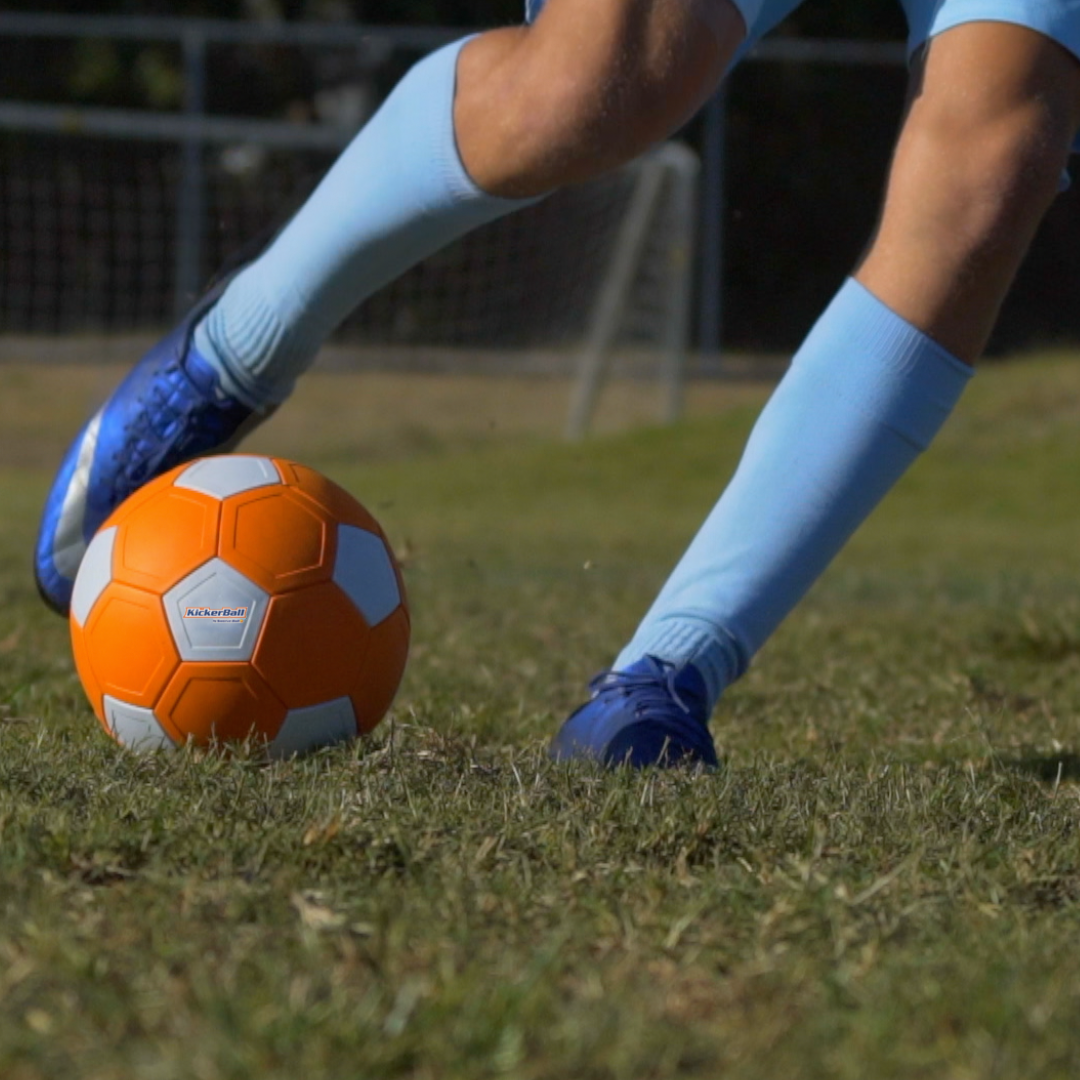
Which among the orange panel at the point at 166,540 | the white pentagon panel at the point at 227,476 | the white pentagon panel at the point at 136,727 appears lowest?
the white pentagon panel at the point at 136,727

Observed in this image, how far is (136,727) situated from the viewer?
2273 millimetres

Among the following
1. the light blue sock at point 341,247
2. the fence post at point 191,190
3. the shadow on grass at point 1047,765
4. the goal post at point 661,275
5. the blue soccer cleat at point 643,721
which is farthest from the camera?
the fence post at point 191,190

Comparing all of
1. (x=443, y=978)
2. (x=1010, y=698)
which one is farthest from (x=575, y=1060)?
(x=1010, y=698)

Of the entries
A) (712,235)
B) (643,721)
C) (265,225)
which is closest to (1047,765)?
(643,721)

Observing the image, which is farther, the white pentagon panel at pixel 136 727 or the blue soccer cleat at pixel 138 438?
the blue soccer cleat at pixel 138 438

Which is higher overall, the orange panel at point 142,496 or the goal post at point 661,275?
the orange panel at point 142,496

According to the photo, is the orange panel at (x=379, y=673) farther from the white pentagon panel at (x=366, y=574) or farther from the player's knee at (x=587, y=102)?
the player's knee at (x=587, y=102)

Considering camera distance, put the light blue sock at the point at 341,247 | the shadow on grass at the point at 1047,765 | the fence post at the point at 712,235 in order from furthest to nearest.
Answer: the fence post at the point at 712,235
the light blue sock at the point at 341,247
the shadow on grass at the point at 1047,765

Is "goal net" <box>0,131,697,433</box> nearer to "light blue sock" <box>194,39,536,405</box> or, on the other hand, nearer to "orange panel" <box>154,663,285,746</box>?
"light blue sock" <box>194,39,536,405</box>

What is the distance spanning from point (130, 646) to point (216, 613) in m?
0.13

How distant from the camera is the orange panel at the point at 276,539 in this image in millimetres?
2266

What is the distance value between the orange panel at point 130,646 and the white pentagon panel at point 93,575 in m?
0.02

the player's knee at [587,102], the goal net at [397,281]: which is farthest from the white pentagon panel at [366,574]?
the goal net at [397,281]

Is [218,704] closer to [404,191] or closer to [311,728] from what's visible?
[311,728]
